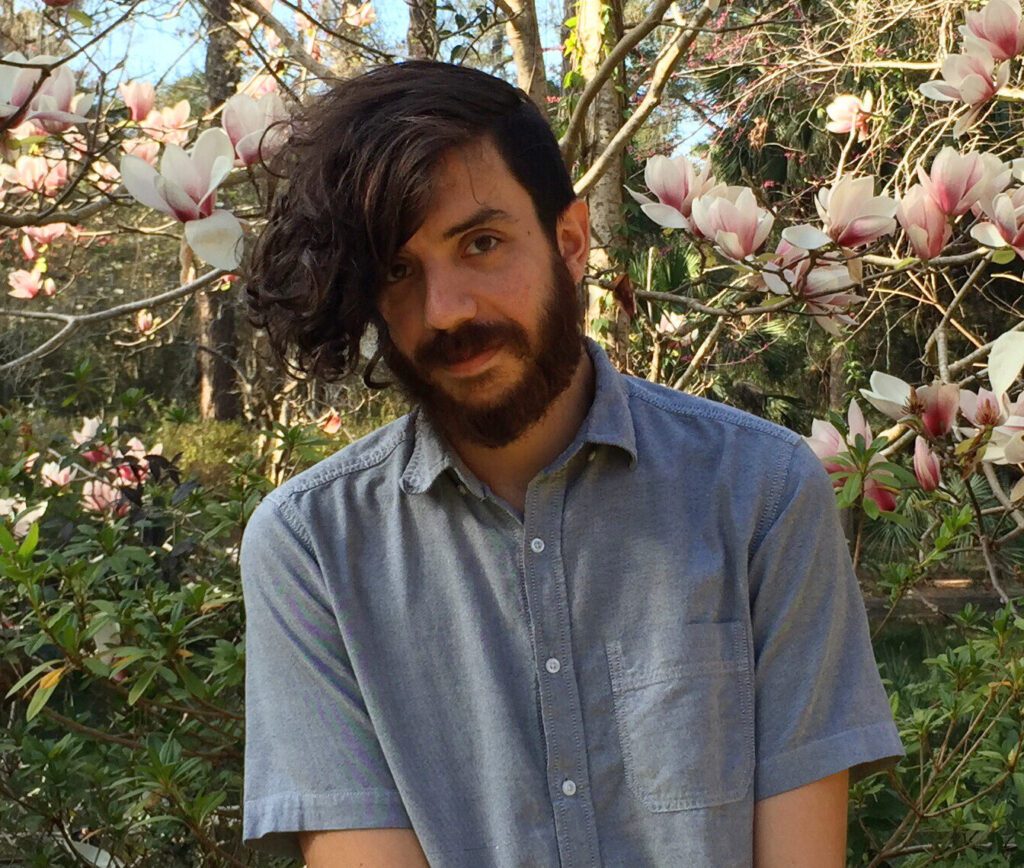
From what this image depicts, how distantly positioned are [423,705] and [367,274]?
1.62ft

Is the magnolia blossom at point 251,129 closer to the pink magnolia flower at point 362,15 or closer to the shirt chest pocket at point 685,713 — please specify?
the shirt chest pocket at point 685,713

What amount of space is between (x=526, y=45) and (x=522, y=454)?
58.4 inches

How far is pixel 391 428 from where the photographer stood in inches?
62.9

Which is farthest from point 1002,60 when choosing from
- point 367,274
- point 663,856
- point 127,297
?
point 127,297

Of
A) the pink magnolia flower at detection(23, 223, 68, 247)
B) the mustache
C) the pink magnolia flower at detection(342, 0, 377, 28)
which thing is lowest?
→ the mustache

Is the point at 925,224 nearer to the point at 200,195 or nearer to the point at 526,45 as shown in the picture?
the point at 200,195

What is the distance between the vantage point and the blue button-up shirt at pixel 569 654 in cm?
138

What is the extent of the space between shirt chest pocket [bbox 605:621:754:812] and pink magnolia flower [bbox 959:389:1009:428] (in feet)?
1.65

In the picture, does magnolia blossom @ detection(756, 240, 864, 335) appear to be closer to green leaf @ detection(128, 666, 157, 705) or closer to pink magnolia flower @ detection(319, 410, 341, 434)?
green leaf @ detection(128, 666, 157, 705)

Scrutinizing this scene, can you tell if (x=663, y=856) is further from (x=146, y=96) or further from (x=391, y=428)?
(x=146, y=96)

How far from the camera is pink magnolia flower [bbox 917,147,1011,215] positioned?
1.84 metres

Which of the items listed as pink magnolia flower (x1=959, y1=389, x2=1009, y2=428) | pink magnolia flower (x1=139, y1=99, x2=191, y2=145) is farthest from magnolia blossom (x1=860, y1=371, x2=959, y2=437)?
pink magnolia flower (x1=139, y1=99, x2=191, y2=145)

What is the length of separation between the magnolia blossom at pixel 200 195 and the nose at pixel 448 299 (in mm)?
307

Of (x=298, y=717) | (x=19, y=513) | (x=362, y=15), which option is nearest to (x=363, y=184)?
(x=298, y=717)
